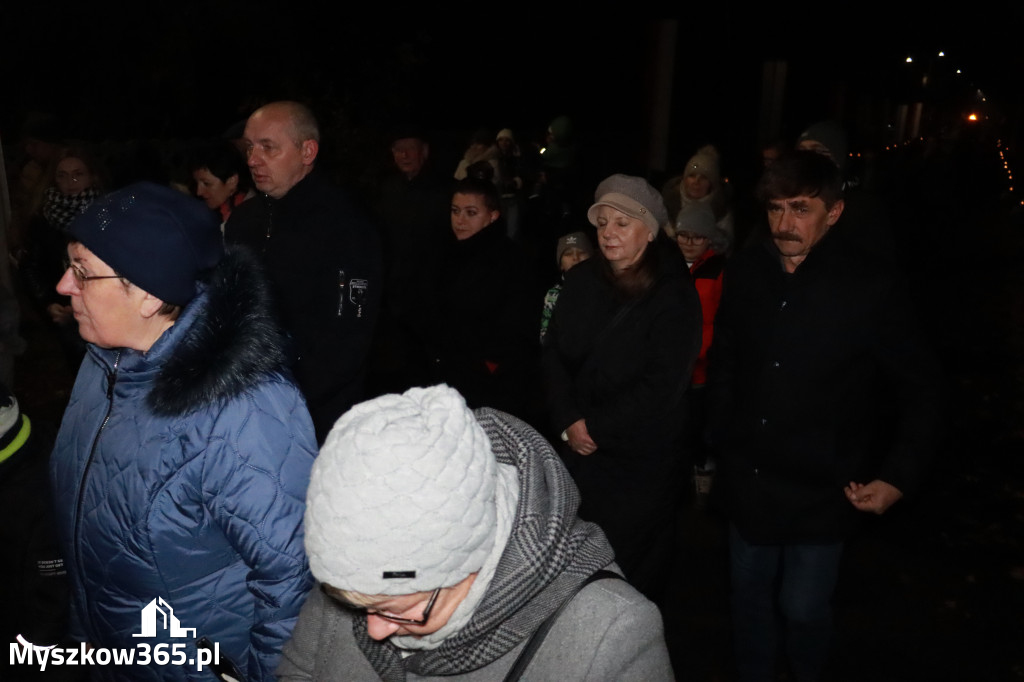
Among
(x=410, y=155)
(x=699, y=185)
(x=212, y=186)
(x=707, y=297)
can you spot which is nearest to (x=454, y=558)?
(x=707, y=297)

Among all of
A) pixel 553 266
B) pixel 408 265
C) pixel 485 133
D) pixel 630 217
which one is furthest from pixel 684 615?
pixel 485 133

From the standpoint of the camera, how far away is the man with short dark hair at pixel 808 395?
3143 millimetres

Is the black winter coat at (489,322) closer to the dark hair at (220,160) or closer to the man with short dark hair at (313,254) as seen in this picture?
the man with short dark hair at (313,254)

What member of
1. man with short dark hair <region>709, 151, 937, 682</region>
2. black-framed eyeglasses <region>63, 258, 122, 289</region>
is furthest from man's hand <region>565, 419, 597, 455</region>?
black-framed eyeglasses <region>63, 258, 122, 289</region>

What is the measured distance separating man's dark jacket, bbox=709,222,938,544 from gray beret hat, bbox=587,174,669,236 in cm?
43

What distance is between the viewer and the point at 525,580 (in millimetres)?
1590

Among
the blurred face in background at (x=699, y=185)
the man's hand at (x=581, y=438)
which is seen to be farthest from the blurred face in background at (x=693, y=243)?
the man's hand at (x=581, y=438)

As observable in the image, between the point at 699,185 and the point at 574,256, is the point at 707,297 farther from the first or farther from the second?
the point at 699,185

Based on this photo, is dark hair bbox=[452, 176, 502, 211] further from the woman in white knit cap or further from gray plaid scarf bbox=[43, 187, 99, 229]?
the woman in white knit cap

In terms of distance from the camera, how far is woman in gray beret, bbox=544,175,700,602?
3574 mm

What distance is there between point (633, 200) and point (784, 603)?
164cm

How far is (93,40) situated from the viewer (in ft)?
46.1

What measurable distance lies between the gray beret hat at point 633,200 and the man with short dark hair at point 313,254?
1018mm

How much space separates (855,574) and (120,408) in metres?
4.01
